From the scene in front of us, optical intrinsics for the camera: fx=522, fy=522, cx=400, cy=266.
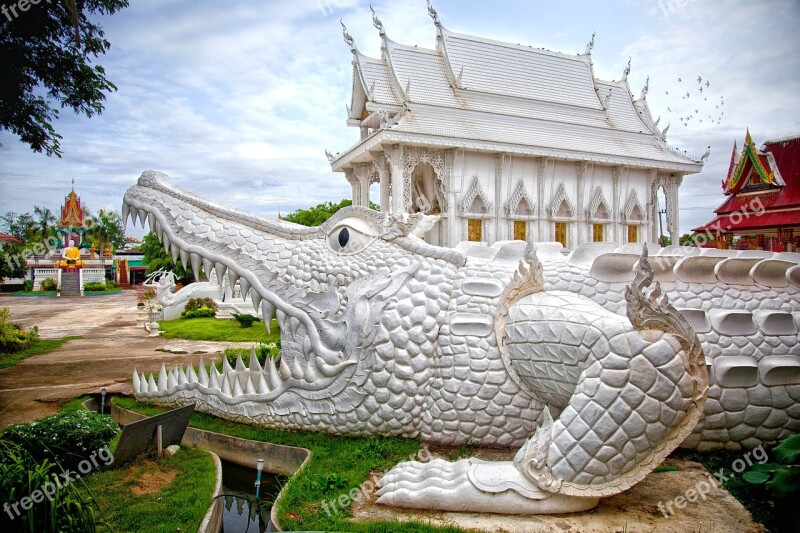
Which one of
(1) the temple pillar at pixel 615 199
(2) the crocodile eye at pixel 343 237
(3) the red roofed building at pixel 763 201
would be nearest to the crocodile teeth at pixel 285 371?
(2) the crocodile eye at pixel 343 237

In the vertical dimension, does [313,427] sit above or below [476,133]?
below

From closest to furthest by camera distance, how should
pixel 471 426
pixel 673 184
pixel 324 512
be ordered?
pixel 324 512
pixel 471 426
pixel 673 184

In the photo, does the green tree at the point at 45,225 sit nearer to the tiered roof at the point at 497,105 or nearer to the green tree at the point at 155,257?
the green tree at the point at 155,257

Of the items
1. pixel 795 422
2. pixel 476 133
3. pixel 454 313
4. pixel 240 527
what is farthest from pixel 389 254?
pixel 476 133

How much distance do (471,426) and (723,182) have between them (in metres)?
21.4

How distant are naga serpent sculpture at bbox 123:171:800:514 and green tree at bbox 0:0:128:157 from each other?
1856 mm

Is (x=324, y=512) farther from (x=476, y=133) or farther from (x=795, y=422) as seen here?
(x=476, y=133)

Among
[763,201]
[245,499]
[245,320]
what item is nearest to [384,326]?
[245,499]

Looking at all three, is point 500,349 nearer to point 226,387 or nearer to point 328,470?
point 328,470

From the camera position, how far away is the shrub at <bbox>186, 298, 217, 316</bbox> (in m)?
17.2

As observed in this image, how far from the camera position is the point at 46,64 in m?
5.73

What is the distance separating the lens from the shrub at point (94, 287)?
113ft

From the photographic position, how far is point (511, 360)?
133 inches

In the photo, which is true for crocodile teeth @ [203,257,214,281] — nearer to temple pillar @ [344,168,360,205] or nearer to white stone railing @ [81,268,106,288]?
temple pillar @ [344,168,360,205]
